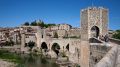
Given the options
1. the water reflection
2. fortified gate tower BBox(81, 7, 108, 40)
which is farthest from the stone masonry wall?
the water reflection

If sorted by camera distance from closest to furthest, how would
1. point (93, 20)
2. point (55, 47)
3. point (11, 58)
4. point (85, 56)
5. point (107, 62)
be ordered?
point (107, 62), point (85, 56), point (93, 20), point (11, 58), point (55, 47)

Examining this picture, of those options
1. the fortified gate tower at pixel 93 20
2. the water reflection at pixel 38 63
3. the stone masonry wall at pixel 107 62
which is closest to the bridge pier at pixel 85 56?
the fortified gate tower at pixel 93 20

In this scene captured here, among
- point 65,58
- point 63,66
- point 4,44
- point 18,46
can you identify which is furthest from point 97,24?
point 4,44

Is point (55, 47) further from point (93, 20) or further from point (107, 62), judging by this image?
point (107, 62)

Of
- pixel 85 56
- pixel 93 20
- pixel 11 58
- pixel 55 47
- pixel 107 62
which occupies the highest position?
pixel 93 20

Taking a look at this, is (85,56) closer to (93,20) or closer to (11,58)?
(93,20)

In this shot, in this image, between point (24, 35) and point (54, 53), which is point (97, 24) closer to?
point (54, 53)

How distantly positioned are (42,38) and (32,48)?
3.74 meters

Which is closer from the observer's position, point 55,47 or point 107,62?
point 107,62

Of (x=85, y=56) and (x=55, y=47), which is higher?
(x=85, y=56)

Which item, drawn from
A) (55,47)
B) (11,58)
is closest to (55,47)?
(55,47)

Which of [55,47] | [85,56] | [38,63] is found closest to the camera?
[85,56]

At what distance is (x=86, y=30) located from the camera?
22.5 m

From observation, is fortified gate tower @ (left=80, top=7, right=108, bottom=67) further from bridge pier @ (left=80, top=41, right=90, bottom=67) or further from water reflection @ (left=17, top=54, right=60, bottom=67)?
water reflection @ (left=17, top=54, right=60, bottom=67)
